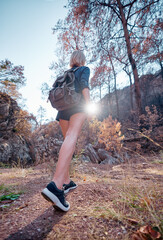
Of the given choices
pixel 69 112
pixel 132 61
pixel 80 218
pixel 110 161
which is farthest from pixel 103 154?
pixel 132 61

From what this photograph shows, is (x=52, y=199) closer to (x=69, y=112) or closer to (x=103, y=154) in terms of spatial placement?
(x=69, y=112)

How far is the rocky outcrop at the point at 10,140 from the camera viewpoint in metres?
6.13

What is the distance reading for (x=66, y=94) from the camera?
159 centimetres

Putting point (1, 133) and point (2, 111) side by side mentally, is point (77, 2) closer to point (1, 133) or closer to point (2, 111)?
point (2, 111)

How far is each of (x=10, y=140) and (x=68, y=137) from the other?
625 cm

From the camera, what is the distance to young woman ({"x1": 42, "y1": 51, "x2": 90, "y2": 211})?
1.15 metres

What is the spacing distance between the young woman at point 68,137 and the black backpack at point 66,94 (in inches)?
2.9

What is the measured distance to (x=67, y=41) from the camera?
9031 mm

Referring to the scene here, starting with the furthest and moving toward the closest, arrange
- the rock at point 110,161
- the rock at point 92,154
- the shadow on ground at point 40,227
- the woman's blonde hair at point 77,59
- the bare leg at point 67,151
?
the rock at point 92,154
the rock at point 110,161
the woman's blonde hair at point 77,59
the bare leg at point 67,151
the shadow on ground at point 40,227

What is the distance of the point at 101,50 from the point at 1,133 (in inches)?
284

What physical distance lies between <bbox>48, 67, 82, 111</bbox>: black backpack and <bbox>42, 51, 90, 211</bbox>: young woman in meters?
0.07

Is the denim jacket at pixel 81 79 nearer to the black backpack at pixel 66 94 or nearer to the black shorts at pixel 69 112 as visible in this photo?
the black backpack at pixel 66 94

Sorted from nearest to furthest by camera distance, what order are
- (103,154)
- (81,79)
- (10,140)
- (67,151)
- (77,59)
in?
1. (67,151)
2. (81,79)
3. (77,59)
4. (103,154)
5. (10,140)

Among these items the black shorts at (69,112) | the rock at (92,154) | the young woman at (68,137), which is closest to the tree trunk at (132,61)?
the rock at (92,154)
